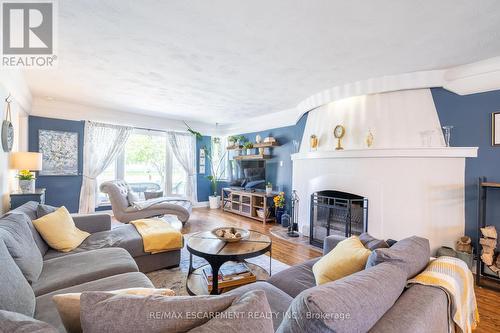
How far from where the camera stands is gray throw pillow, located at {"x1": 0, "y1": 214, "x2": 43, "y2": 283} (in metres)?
1.44

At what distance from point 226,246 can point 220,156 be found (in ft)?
16.4

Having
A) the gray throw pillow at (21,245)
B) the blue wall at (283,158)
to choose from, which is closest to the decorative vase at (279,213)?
the blue wall at (283,158)

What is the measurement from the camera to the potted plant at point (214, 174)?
665 cm

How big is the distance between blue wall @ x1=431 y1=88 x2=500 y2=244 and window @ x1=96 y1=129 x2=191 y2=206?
5709 millimetres

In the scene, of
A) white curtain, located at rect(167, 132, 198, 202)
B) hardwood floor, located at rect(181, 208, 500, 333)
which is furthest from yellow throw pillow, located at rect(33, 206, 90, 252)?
white curtain, located at rect(167, 132, 198, 202)

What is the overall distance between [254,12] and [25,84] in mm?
3869

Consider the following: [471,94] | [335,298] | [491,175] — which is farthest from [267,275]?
[471,94]

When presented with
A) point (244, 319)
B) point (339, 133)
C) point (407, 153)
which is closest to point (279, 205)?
point (339, 133)

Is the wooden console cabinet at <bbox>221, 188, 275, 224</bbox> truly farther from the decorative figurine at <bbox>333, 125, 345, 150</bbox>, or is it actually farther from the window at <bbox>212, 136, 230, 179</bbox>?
the decorative figurine at <bbox>333, 125, 345, 150</bbox>

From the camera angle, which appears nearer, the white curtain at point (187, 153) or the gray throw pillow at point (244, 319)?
the gray throw pillow at point (244, 319)

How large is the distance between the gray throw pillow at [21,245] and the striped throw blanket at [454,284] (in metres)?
2.26

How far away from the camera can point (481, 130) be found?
8.83 ft

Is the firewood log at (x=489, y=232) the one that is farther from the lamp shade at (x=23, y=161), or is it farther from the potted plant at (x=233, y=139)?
the lamp shade at (x=23, y=161)

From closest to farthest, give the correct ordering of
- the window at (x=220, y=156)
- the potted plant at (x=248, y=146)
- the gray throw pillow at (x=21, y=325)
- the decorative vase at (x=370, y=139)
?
the gray throw pillow at (x=21, y=325), the decorative vase at (x=370, y=139), the potted plant at (x=248, y=146), the window at (x=220, y=156)
